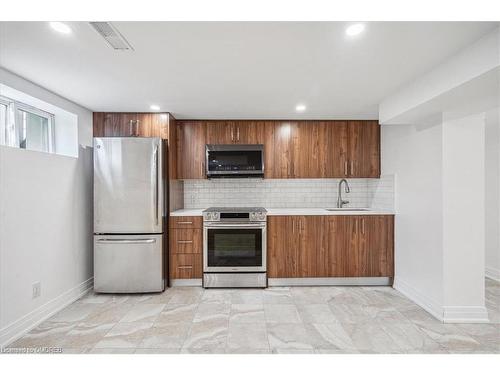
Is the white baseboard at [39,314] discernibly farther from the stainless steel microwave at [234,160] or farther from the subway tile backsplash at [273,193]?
the stainless steel microwave at [234,160]

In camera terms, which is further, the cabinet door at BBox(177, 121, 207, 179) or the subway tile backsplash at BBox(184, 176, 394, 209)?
the subway tile backsplash at BBox(184, 176, 394, 209)

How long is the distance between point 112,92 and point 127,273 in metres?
2.04

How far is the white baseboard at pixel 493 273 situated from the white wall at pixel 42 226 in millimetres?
5385

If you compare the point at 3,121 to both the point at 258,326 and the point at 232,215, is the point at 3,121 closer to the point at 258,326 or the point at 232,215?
the point at 232,215

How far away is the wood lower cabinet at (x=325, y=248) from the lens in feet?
12.0

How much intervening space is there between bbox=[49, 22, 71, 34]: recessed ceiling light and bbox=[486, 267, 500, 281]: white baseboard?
542cm

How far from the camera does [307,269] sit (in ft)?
12.0

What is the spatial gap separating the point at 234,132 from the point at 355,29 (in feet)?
8.04

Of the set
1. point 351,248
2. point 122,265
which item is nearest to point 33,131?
point 122,265

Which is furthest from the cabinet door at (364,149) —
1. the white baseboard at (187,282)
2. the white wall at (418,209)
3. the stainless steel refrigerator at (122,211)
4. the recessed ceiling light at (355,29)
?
the stainless steel refrigerator at (122,211)

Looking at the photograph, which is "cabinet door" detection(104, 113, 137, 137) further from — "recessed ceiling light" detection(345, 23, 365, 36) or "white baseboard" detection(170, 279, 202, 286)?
"recessed ceiling light" detection(345, 23, 365, 36)

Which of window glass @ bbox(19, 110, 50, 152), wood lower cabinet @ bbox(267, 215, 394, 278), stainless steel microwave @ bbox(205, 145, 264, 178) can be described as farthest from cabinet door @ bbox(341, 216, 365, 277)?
window glass @ bbox(19, 110, 50, 152)

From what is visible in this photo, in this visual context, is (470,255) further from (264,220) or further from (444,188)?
(264,220)

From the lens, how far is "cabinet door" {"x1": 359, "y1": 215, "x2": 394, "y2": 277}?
12.0ft
